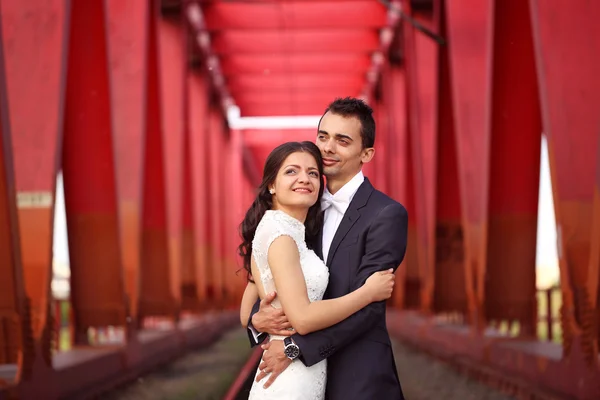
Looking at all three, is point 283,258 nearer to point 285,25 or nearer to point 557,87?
point 557,87

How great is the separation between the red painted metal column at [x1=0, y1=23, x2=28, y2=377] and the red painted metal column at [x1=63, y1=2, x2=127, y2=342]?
2636 millimetres

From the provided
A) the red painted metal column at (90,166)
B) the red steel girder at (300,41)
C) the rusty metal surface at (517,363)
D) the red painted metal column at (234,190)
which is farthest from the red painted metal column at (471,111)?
the red painted metal column at (234,190)

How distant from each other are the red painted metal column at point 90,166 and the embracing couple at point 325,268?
6739 mm

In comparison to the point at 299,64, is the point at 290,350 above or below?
below

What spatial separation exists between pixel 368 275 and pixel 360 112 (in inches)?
22.6

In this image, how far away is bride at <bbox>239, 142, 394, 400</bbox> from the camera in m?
3.01

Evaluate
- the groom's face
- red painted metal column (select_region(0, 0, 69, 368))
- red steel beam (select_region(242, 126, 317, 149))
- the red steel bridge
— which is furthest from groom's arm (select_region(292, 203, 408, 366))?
red steel beam (select_region(242, 126, 317, 149))

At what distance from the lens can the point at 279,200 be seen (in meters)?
3.17

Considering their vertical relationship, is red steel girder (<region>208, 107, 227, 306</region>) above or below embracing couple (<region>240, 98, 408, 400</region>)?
below

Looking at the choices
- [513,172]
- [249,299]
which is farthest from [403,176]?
[249,299]

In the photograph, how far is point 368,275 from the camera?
3.12m

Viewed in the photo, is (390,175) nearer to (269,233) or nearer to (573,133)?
(573,133)

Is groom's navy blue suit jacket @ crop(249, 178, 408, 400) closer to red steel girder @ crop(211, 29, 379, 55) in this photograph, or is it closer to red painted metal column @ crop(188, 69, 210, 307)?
red steel girder @ crop(211, 29, 379, 55)

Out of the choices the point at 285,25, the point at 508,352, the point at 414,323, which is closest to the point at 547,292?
the point at 508,352
